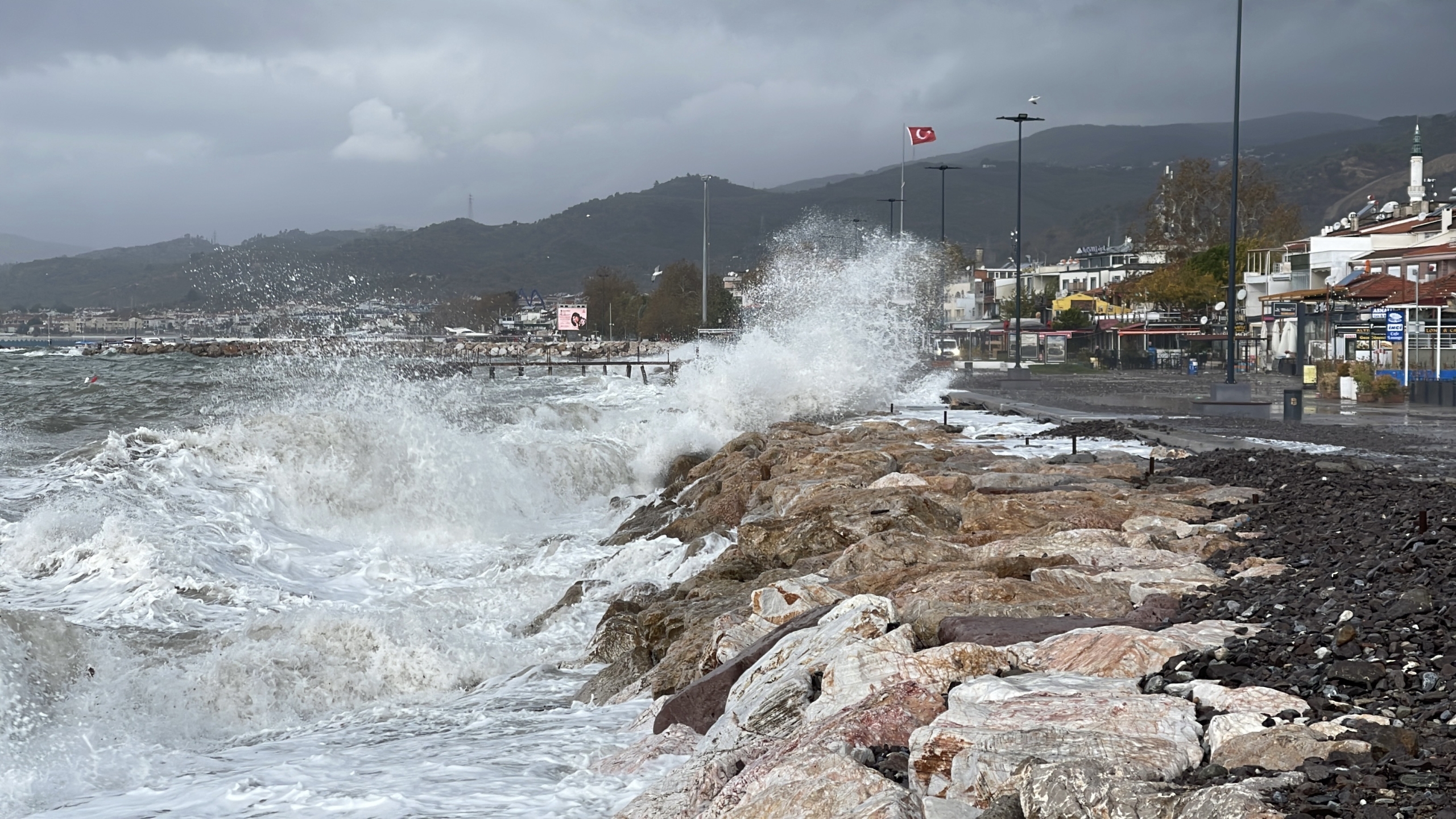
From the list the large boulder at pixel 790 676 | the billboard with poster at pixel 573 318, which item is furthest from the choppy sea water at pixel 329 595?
the billboard with poster at pixel 573 318

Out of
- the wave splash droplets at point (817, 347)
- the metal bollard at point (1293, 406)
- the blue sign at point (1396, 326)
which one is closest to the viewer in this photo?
the metal bollard at point (1293, 406)

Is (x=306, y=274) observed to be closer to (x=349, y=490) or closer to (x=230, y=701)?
(x=349, y=490)

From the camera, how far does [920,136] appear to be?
54094 millimetres

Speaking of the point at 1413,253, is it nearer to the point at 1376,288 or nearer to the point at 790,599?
the point at 1376,288

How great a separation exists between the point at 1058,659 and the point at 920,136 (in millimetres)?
51104

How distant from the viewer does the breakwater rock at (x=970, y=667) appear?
13.1 feet

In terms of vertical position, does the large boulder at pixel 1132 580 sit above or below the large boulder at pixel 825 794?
above

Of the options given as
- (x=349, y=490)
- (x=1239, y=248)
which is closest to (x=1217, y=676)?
(x=349, y=490)

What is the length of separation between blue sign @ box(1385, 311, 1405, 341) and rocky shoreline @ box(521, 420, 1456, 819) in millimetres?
17853

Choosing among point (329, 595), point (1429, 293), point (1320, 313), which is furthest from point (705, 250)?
point (329, 595)

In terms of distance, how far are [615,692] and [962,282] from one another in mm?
126543

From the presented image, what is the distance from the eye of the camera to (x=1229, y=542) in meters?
8.32

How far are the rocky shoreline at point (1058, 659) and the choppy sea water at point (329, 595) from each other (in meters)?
0.81

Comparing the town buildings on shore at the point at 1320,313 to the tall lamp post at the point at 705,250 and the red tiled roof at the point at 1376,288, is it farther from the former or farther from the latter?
the tall lamp post at the point at 705,250
